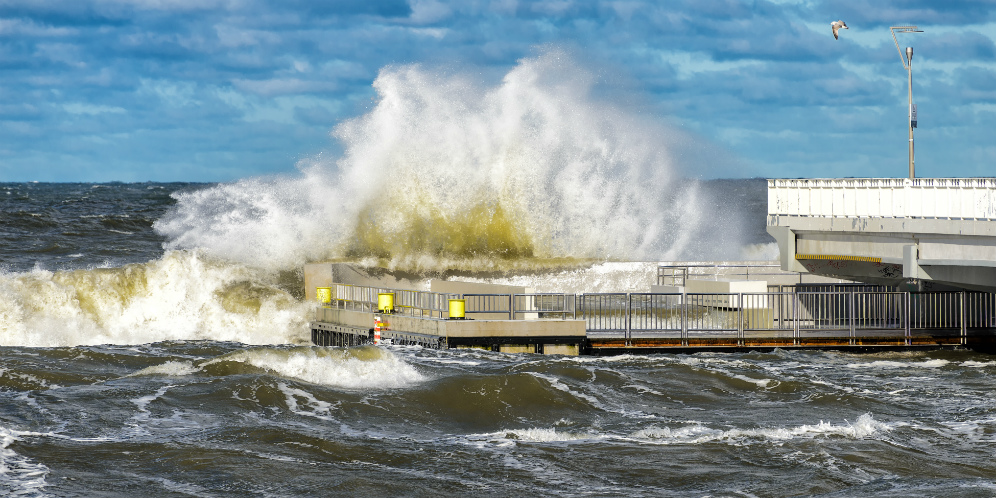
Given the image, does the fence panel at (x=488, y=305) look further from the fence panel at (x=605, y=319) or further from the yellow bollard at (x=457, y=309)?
the fence panel at (x=605, y=319)

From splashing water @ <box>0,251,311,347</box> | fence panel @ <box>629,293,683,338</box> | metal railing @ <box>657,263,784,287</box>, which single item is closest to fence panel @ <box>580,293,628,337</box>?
fence panel @ <box>629,293,683,338</box>

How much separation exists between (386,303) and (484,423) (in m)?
8.83

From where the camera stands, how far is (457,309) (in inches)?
895

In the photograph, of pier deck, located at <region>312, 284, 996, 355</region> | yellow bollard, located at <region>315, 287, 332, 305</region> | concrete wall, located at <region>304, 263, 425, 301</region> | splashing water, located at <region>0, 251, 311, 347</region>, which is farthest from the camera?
concrete wall, located at <region>304, 263, 425, 301</region>

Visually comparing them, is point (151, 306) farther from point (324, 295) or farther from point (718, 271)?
point (718, 271)

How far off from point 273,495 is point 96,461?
8.01ft

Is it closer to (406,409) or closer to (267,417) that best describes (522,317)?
(406,409)

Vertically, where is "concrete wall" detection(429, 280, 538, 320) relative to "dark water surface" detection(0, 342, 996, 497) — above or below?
above

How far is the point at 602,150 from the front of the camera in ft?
127

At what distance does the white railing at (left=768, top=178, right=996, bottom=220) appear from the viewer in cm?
2169

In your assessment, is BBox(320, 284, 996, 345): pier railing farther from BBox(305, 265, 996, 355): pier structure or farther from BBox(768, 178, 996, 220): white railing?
BBox(768, 178, 996, 220): white railing

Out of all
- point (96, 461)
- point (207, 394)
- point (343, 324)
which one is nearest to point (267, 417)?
point (207, 394)

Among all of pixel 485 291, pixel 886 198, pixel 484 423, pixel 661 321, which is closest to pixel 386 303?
pixel 485 291

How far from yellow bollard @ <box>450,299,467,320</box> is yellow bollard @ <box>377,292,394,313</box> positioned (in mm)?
1947
